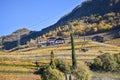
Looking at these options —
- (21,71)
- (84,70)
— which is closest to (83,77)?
(84,70)

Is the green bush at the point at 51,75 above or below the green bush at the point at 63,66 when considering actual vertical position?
below

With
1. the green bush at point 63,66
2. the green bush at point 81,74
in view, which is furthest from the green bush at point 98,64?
the green bush at point 63,66

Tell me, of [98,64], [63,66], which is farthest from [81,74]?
[98,64]

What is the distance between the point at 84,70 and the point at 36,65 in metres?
13.6

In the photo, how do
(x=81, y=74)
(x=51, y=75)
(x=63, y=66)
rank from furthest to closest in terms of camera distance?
(x=63, y=66) → (x=81, y=74) → (x=51, y=75)

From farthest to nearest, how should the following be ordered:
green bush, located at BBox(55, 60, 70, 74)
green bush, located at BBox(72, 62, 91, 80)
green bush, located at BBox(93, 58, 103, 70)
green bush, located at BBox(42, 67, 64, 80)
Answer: green bush, located at BBox(93, 58, 103, 70) → green bush, located at BBox(55, 60, 70, 74) → green bush, located at BBox(72, 62, 91, 80) → green bush, located at BBox(42, 67, 64, 80)

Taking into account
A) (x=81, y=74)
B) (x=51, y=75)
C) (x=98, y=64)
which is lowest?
(x=81, y=74)

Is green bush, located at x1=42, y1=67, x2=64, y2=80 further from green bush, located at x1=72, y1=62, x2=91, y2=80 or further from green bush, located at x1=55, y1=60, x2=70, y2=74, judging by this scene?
green bush, located at x1=55, y1=60, x2=70, y2=74

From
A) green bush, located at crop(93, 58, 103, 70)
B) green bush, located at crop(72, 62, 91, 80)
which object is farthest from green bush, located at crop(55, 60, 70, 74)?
green bush, located at crop(93, 58, 103, 70)

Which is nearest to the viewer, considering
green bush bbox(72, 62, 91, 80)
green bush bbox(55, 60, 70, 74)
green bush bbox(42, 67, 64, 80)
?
green bush bbox(42, 67, 64, 80)

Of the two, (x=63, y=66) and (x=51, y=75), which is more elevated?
(x=63, y=66)

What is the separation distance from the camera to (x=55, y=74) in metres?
83.6

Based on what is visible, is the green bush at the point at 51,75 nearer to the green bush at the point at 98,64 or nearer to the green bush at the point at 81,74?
the green bush at the point at 81,74

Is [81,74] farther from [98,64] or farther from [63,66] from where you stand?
[98,64]
